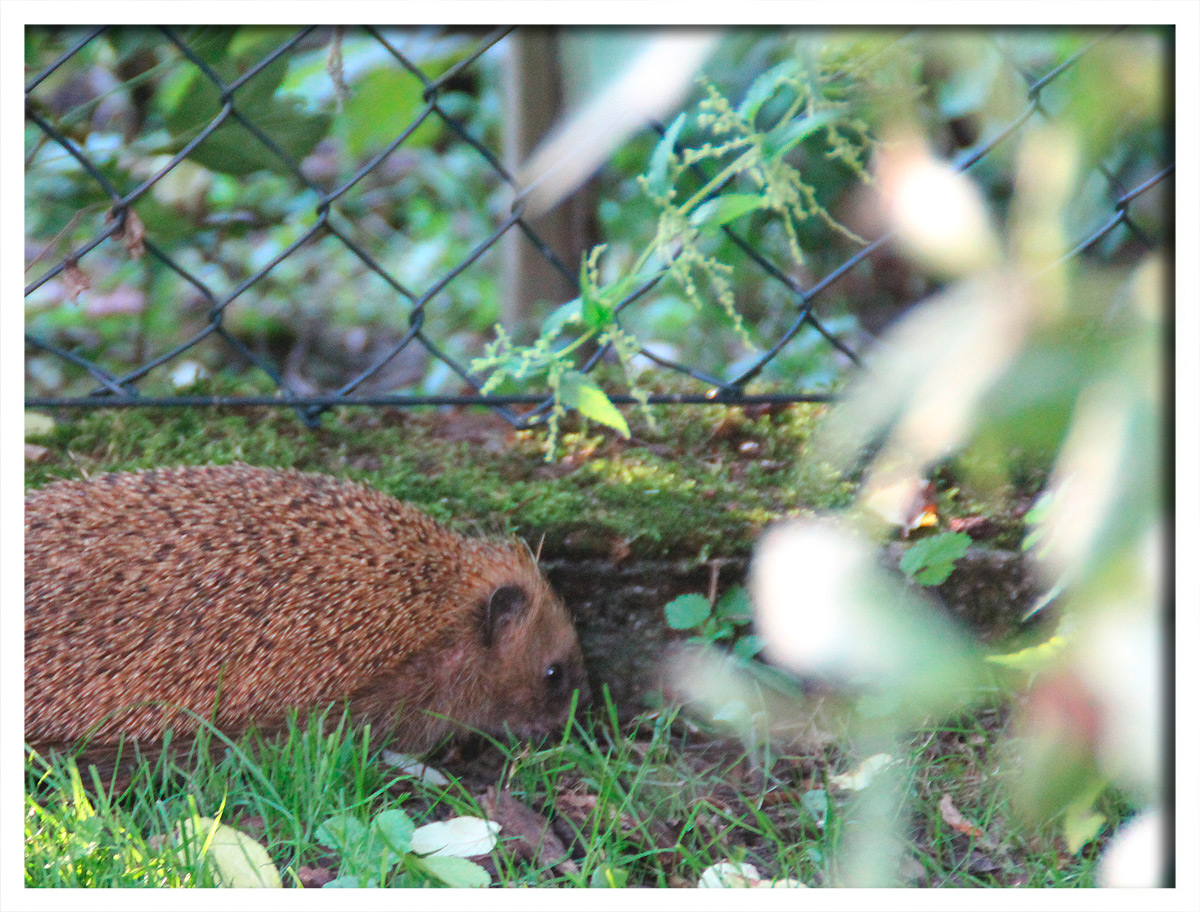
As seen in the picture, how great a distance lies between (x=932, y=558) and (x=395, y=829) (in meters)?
1.35

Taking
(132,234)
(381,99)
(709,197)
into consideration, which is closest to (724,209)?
(709,197)

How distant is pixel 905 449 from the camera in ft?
2.57

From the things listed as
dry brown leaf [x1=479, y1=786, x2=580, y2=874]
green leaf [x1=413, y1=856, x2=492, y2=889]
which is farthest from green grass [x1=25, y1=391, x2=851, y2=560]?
green leaf [x1=413, y1=856, x2=492, y2=889]

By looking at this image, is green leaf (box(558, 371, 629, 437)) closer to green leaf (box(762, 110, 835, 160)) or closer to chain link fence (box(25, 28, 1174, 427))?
chain link fence (box(25, 28, 1174, 427))

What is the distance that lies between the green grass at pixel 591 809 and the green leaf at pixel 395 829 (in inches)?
2.0

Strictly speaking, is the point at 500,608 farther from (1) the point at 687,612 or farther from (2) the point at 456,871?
(2) the point at 456,871

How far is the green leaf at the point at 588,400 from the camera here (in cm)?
223

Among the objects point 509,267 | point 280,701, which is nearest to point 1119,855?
point 280,701

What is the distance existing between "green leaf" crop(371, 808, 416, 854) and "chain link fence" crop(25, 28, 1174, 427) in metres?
1.00

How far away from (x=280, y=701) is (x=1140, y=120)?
2.21 meters

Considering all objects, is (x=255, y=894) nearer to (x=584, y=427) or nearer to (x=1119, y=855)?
(x=1119, y=855)

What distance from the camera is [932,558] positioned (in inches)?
96.0

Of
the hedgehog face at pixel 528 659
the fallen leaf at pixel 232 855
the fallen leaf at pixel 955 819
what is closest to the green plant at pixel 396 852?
the fallen leaf at pixel 232 855

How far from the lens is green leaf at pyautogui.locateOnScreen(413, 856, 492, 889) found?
1.98 meters
